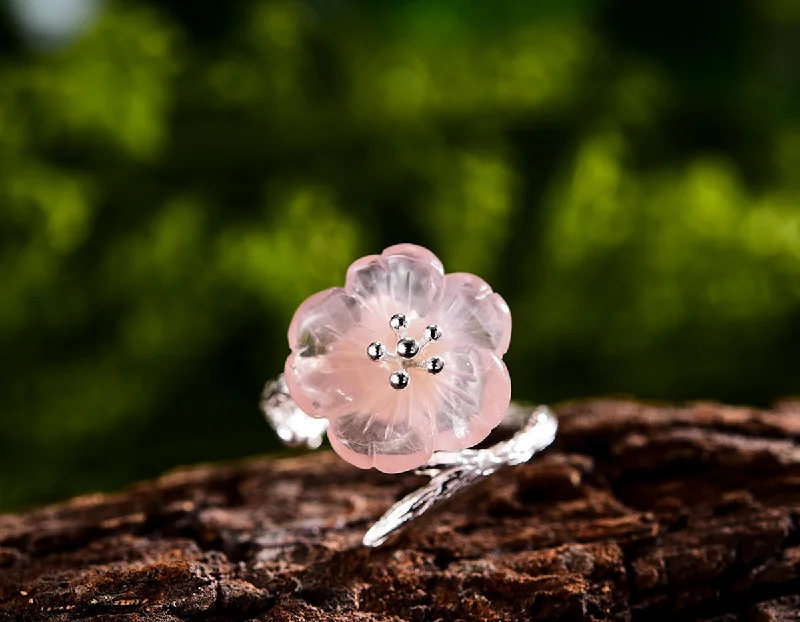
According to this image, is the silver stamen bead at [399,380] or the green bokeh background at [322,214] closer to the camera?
the silver stamen bead at [399,380]

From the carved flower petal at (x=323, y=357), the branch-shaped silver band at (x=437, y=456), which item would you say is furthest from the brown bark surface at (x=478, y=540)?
the carved flower petal at (x=323, y=357)

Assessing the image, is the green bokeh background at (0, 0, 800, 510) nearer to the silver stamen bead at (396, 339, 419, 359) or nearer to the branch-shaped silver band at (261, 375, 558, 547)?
the branch-shaped silver band at (261, 375, 558, 547)

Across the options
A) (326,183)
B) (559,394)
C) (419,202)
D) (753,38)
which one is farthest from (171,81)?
(753,38)

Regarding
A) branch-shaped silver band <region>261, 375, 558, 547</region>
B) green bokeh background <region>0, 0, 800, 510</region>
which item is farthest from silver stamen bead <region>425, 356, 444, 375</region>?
green bokeh background <region>0, 0, 800, 510</region>

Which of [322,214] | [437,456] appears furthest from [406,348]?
[322,214]

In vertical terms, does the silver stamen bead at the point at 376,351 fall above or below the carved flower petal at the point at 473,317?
below

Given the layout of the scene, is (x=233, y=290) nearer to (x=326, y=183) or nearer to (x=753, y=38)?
(x=326, y=183)

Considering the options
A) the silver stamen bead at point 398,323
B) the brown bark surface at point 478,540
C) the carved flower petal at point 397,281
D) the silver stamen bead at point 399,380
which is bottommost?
the brown bark surface at point 478,540

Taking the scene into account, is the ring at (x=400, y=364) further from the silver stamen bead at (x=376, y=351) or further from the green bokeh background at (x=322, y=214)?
the green bokeh background at (x=322, y=214)
